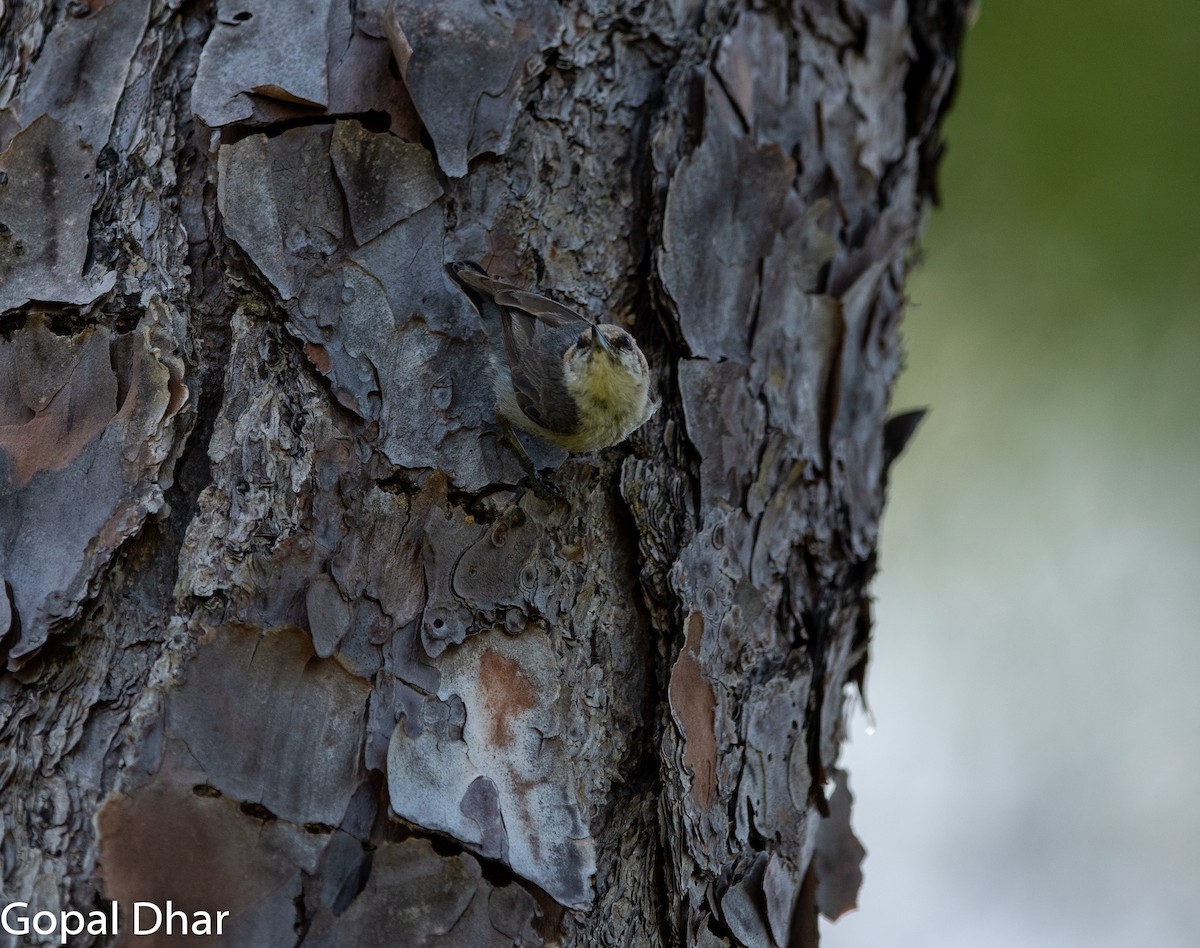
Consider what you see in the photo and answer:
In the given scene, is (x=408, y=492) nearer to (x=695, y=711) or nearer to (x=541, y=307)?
(x=541, y=307)

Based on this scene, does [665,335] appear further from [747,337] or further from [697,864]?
[697,864]

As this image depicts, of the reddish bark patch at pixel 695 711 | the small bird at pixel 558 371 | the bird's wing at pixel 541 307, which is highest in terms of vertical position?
the bird's wing at pixel 541 307

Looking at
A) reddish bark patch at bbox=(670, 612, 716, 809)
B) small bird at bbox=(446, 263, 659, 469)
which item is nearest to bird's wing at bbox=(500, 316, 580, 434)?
small bird at bbox=(446, 263, 659, 469)

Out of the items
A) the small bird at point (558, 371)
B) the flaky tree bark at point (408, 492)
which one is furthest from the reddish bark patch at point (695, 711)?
the small bird at point (558, 371)

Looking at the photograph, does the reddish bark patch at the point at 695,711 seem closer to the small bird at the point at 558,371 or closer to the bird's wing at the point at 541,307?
the small bird at the point at 558,371

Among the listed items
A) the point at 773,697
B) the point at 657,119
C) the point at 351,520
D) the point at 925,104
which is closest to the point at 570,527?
the point at 351,520

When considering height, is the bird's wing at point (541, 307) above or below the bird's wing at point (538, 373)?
above

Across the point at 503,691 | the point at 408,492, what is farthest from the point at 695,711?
the point at 408,492
